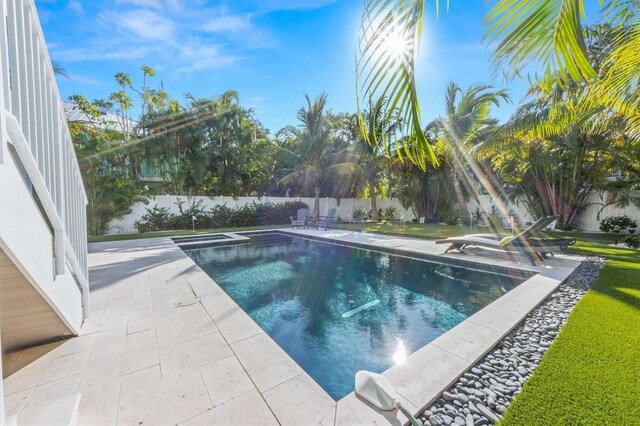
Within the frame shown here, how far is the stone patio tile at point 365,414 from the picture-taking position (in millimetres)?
1745

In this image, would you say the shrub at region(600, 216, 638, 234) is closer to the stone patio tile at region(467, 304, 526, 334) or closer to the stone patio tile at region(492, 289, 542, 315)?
the stone patio tile at region(492, 289, 542, 315)

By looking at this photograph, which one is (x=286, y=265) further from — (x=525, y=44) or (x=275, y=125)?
(x=275, y=125)

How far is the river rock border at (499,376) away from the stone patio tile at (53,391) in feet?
8.86

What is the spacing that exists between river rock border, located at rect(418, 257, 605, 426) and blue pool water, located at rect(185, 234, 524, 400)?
83cm

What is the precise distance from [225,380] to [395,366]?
1.52 meters

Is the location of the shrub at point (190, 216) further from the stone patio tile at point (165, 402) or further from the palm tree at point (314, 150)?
the stone patio tile at point (165, 402)

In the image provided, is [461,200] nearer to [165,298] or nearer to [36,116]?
[165,298]

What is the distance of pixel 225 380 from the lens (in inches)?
84.7

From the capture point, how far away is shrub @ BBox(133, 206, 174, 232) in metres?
12.5

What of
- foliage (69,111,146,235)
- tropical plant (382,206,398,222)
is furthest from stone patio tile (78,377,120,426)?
tropical plant (382,206,398,222)

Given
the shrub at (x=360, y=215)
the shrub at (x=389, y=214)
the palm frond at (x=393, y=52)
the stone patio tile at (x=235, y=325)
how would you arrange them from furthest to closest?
the shrub at (x=389, y=214) → the shrub at (x=360, y=215) → the stone patio tile at (x=235, y=325) → the palm frond at (x=393, y=52)

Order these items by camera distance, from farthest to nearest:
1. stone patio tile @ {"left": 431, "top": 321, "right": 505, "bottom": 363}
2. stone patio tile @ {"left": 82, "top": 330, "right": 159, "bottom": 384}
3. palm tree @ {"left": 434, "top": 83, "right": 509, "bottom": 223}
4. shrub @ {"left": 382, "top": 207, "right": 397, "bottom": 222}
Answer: shrub @ {"left": 382, "top": 207, "right": 397, "bottom": 222}, palm tree @ {"left": 434, "top": 83, "right": 509, "bottom": 223}, stone patio tile @ {"left": 431, "top": 321, "right": 505, "bottom": 363}, stone patio tile @ {"left": 82, "top": 330, "right": 159, "bottom": 384}

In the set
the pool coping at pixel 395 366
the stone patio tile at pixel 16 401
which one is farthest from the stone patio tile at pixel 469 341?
the stone patio tile at pixel 16 401

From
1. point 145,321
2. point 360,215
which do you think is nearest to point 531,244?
point 145,321
